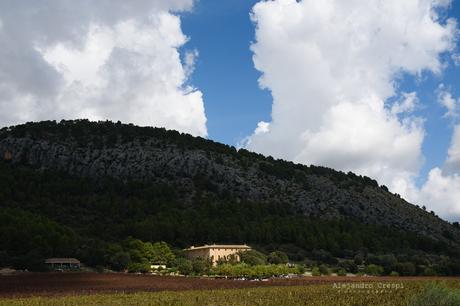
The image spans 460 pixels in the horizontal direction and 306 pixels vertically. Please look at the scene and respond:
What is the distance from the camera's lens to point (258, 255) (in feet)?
373

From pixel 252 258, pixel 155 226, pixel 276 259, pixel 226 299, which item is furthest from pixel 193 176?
pixel 226 299

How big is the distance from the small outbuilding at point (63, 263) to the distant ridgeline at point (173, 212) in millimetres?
3064

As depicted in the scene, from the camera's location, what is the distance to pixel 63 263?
99062 millimetres

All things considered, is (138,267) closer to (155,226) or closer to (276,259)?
(276,259)

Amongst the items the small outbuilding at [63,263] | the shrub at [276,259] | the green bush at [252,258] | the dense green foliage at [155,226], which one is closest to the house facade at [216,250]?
the green bush at [252,258]

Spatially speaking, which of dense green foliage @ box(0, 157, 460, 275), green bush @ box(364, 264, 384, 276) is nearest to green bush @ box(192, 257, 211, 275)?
dense green foliage @ box(0, 157, 460, 275)

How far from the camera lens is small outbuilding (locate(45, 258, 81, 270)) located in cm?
9656

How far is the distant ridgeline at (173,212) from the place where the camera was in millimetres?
113625

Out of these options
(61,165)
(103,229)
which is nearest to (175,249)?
(103,229)

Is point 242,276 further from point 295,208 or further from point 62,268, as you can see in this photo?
point 295,208

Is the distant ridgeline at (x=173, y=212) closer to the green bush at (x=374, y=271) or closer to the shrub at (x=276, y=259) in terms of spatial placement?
the green bush at (x=374, y=271)

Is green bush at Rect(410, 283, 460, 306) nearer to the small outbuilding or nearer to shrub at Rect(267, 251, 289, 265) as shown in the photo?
the small outbuilding

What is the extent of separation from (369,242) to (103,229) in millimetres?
72922

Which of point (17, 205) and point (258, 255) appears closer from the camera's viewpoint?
point (258, 255)
